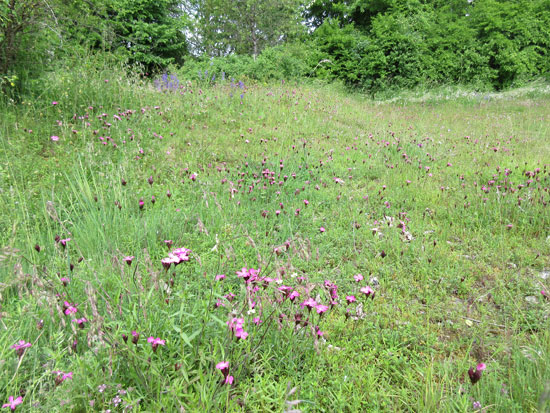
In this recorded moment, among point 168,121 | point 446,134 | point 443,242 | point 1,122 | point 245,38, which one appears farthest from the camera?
point 245,38

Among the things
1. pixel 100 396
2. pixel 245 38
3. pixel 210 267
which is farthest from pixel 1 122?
pixel 245 38

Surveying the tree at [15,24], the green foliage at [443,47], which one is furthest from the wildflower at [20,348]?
the green foliage at [443,47]

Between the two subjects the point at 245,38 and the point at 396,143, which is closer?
the point at 396,143

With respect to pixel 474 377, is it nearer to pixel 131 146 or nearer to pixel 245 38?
pixel 131 146

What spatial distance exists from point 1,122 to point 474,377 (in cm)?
539

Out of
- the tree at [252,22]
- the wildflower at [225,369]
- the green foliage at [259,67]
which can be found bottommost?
the wildflower at [225,369]

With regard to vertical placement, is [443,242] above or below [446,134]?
below

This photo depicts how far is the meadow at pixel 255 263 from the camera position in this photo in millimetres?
1381

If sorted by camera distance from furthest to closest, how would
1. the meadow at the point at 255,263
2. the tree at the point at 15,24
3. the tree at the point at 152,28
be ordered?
the tree at the point at 152,28, the tree at the point at 15,24, the meadow at the point at 255,263

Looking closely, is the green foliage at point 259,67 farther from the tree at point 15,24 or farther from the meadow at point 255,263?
the tree at point 15,24

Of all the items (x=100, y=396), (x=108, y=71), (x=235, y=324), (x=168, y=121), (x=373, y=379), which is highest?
(x=108, y=71)

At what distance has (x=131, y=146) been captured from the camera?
13.5ft

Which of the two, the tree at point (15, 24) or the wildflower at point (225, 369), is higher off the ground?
the tree at point (15, 24)

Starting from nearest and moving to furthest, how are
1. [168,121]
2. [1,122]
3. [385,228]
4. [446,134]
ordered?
[385,228]
[1,122]
[168,121]
[446,134]
